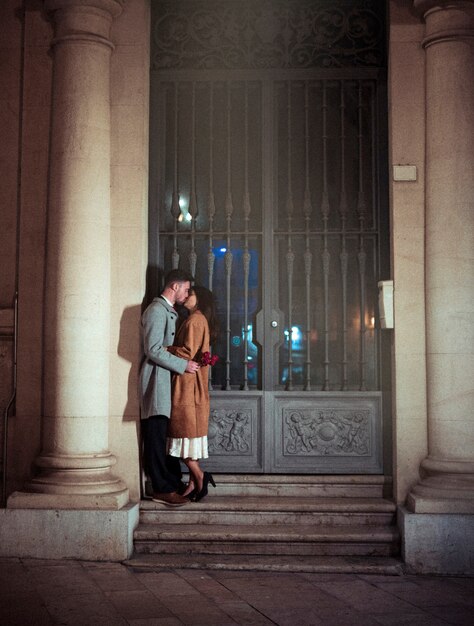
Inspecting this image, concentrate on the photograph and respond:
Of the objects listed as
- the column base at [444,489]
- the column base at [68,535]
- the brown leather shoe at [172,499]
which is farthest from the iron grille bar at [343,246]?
the column base at [68,535]

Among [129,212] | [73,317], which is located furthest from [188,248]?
[73,317]

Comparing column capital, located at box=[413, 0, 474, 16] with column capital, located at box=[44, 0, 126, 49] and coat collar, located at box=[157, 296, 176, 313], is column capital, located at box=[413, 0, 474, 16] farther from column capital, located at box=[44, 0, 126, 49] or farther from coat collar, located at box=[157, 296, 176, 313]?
coat collar, located at box=[157, 296, 176, 313]

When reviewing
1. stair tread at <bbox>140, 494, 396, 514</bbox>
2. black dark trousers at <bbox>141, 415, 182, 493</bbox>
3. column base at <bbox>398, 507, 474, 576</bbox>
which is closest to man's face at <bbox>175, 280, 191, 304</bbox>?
black dark trousers at <bbox>141, 415, 182, 493</bbox>

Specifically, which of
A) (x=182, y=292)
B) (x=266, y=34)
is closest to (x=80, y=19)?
(x=266, y=34)

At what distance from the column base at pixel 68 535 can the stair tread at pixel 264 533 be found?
24cm

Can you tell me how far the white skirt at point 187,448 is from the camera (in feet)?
21.6

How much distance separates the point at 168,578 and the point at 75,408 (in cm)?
163

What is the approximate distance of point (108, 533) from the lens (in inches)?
245

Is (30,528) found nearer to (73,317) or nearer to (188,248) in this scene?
(73,317)

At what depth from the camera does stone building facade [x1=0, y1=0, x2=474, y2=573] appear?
21.0 feet

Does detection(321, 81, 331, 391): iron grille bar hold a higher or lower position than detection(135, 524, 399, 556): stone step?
higher

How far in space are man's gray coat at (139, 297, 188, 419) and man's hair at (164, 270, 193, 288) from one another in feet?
0.59

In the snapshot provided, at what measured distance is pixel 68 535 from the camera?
6234 mm

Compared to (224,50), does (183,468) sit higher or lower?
lower
